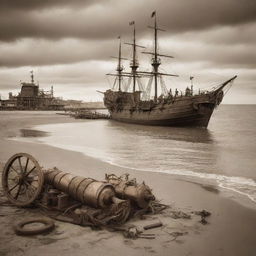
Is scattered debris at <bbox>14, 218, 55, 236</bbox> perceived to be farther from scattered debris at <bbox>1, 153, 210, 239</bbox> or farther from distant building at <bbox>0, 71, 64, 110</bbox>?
distant building at <bbox>0, 71, 64, 110</bbox>

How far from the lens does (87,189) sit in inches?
297

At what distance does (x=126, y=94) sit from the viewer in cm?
6938

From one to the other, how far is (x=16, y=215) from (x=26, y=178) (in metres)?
1.12

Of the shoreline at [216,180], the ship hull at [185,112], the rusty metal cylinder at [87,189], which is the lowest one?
the shoreline at [216,180]

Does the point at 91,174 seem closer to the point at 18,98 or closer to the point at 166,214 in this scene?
the point at 166,214

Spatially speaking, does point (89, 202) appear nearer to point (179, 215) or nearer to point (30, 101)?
point (179, 215)

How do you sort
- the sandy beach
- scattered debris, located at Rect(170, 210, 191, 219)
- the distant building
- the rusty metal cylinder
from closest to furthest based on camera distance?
the sandy beach < the rusty metal cylinder < scattered debris, located at Rect(170, 210, 191, 219) < the distant building

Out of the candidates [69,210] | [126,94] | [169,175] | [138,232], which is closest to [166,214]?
[138,232]

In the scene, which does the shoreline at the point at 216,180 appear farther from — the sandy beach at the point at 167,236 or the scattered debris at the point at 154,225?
the scattered debris at the point at 154,225

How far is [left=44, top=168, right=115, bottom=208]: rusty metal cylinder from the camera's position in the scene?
729cm

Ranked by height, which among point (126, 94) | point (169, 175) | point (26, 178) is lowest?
point (169, 175)

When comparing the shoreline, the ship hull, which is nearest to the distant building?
the ship hull

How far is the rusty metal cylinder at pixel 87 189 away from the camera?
729 cm

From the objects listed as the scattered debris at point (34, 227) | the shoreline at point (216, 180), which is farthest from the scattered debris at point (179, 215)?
the scattered debris at point (34, 227)
